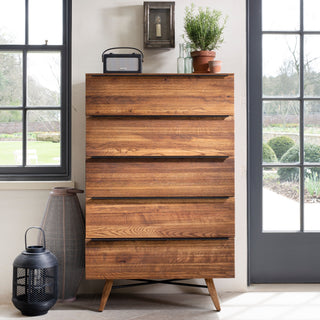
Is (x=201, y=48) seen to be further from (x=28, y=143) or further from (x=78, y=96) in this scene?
(x=28, y=143)

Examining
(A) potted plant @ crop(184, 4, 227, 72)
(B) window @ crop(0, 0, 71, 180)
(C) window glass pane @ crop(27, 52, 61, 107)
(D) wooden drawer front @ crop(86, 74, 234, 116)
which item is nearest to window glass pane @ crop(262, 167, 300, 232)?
(D) wooden drawer front @ crop(86, 74, 234, 116)

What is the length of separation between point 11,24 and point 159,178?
1.54m

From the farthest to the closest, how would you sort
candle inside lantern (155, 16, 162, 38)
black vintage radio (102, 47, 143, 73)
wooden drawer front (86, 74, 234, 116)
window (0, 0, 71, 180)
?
window (0, 0, 71, 180), candle inside lantern (155, 16, 162, 38), black vintage radio (102, 47, 143, 73), wooden drawer front (86, 74, 234, 116)

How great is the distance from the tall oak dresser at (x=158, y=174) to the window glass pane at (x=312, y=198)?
851 mm

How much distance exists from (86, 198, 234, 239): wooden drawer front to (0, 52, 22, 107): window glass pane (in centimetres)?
105

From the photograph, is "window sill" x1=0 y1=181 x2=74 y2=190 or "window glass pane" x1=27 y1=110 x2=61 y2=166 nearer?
"window sill" x1=0 y1=181 x2=74 y2=190

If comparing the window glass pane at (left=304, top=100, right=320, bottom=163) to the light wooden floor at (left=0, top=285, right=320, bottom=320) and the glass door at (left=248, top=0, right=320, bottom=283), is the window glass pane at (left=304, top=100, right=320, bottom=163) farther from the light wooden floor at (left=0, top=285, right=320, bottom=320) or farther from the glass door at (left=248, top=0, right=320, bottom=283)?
the light wooden floor at (left=0, top=285, right=320, bottom=320)

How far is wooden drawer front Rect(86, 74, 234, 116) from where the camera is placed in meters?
2.37

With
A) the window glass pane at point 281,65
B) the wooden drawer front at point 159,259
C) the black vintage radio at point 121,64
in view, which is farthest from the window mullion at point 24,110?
the window glass pane at point 281,65

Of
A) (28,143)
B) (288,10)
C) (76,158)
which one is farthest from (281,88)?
(28,143)

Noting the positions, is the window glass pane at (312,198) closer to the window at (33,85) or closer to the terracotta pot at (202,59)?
the terracotta pot at (202,59)

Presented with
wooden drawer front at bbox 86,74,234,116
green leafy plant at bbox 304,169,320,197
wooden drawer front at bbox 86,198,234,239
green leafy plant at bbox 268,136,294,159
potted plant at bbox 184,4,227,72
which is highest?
potted plant at bbox 184,4,227,72

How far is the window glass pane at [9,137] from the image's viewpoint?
291 centimetres

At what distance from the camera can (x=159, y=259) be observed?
239 cm
